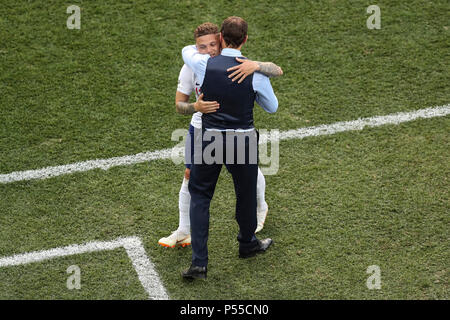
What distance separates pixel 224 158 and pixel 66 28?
4.15 meters

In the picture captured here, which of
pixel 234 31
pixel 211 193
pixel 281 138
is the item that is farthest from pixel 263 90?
pixel 281 138

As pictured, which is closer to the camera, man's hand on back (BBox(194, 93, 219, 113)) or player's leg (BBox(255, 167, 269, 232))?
man's hand on back (BBox(194, 93, 219, 113))

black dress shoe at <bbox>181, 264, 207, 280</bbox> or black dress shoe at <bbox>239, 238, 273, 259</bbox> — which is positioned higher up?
black dress shoe at <bbox>239, 238, 273, 259</bbox>

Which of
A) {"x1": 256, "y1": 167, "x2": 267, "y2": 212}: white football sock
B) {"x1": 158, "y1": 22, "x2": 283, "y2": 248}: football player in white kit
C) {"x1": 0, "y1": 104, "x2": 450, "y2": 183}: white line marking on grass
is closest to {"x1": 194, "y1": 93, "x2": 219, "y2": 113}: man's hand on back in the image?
{"x1": 158, "y1": 22, "x2": 283, "y2": 248}: football player in white kit

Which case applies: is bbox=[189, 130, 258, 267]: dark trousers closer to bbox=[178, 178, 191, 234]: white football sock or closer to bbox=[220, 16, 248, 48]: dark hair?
bbox=[178, 178, 191, 234]: white football sock

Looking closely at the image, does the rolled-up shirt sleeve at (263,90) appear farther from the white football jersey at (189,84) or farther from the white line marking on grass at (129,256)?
the white line marking on grass at (129,256)

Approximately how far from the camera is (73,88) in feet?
25.2

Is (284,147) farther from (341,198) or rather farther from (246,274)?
(246,274)

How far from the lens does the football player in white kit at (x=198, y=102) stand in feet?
16.0

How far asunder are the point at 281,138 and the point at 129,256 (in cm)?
217

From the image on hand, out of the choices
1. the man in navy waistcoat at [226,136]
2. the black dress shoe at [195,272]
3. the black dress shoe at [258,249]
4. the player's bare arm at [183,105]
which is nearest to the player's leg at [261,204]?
the black dress shoe at [258,249]

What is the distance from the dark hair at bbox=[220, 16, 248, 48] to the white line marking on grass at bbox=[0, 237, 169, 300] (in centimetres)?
200

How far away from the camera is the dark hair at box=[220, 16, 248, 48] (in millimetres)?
4852
